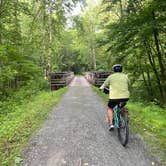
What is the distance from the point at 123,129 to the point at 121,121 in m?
0.20

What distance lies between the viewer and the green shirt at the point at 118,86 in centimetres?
536

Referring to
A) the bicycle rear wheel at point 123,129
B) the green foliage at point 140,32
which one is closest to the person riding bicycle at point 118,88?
the bicycle rear wheel at point 123,129

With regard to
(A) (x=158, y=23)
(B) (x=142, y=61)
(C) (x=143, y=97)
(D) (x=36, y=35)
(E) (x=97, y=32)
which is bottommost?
(C) (x=143, y=97)

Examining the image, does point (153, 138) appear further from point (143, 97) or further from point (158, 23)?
point (143, 97)

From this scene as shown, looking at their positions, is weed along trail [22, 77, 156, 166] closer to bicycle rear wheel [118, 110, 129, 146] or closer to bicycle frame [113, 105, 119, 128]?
bicycle rear wheel [118, 110, 129, 146]

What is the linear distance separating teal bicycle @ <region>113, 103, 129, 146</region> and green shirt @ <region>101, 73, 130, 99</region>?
242mm

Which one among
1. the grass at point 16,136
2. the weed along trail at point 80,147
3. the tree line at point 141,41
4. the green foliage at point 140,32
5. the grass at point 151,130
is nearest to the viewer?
the weed along trail at point 80,147

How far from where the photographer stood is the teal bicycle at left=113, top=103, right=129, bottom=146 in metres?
4.99

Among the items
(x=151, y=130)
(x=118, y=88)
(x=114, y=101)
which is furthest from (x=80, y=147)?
(x=151, y=130)

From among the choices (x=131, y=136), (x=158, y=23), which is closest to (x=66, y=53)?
(x=158, y=23)

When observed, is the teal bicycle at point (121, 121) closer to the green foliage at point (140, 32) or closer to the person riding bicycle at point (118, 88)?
the person riding bicycle at point (118, 88)

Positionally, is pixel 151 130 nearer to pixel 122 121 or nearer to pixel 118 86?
pixel 122 121

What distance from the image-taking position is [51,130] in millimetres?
6156

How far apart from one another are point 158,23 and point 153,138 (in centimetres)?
559
